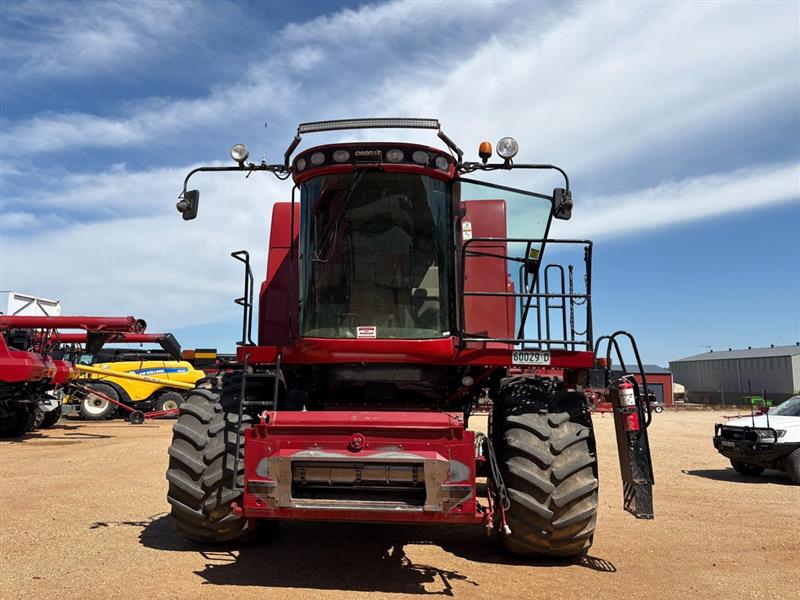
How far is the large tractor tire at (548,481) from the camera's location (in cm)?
506

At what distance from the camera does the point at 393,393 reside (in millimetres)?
6305

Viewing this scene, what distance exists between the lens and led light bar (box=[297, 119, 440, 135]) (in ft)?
18.9

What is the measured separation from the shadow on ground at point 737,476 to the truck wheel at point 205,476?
31.1 ft

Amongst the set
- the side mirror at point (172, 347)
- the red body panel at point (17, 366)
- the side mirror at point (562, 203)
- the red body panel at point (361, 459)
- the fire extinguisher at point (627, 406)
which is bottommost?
the red body panel at point (361, 459)

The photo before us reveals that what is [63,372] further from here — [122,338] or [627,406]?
[627,406]

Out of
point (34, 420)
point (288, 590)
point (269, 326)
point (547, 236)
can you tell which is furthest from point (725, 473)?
point (34, 420)

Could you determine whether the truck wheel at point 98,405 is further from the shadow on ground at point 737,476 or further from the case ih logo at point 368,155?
the case ih logo at point 368,155

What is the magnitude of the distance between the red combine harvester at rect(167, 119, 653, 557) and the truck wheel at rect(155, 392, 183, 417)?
19411mm

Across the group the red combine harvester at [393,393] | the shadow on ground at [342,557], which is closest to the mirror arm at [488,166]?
the red combine harvester at [393,393]

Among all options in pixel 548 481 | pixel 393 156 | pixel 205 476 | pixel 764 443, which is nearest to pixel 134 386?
pixel 764 443

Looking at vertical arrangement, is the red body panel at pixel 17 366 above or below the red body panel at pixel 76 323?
below

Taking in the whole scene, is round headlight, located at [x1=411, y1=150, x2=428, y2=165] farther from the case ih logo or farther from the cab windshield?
the case ih logo

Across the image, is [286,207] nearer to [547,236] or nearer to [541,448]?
[547,236]

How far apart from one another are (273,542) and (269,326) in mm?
2284
